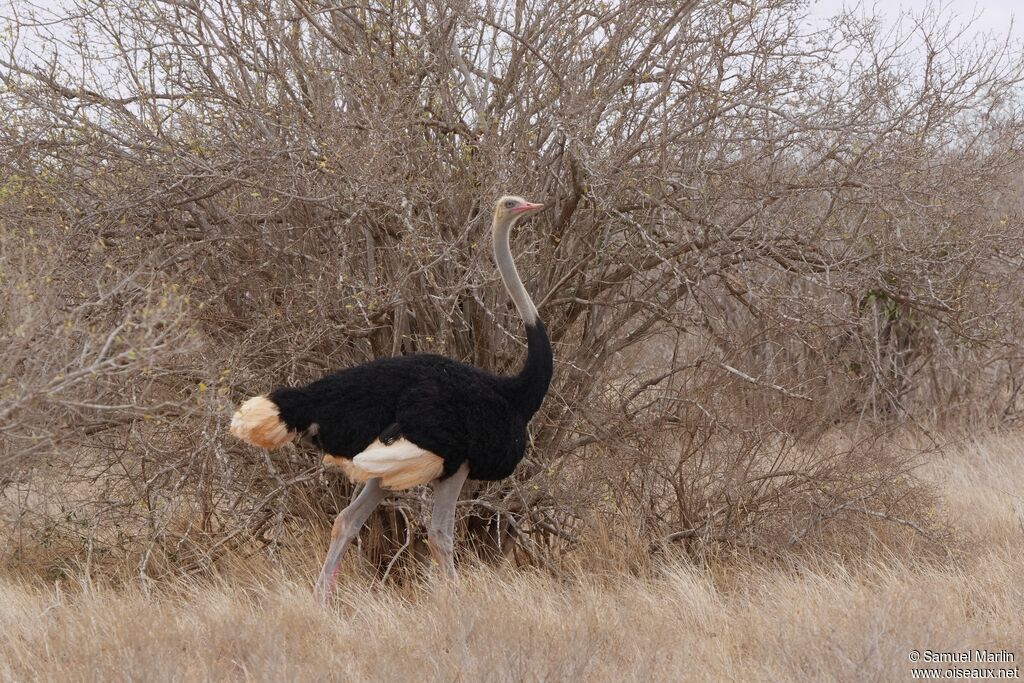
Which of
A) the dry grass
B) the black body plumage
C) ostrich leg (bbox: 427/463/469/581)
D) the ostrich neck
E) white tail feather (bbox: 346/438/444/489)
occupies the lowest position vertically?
the dry grass

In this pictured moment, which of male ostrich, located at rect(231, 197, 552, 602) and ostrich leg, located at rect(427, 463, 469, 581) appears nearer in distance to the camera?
male ostrich, located at rect(231, 197, 552, 602)

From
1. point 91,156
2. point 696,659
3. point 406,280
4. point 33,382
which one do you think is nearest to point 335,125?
point 406,280

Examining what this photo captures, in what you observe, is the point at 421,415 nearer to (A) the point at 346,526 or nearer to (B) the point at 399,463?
(B) the point at 399,463

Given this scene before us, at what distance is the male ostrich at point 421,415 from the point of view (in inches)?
205

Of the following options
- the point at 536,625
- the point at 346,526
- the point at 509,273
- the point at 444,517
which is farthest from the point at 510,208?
the point at 536,625

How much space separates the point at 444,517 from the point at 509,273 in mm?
1106

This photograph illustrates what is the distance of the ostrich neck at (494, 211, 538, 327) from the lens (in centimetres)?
539

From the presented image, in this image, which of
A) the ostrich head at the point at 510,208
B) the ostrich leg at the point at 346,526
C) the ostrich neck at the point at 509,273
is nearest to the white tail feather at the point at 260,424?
the ostrich leg at the point at 346,526

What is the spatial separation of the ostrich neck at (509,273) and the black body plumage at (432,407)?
7 cm

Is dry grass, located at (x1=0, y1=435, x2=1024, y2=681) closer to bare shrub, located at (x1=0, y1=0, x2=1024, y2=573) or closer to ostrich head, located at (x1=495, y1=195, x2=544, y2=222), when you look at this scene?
bare shrub, located at (x1=0, y1=0, x2=1024, y2=573)

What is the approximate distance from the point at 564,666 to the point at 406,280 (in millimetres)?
2043

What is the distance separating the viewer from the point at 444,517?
5512 mm

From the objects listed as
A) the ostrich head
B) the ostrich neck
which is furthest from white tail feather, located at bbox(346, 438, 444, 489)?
the ostrich head

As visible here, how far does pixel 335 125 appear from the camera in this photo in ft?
18.5
